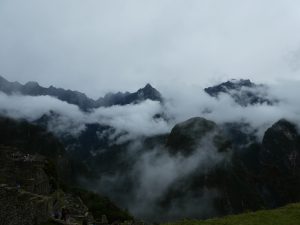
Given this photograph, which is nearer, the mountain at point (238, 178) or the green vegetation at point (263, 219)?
the green vegetation at point (263, 219)

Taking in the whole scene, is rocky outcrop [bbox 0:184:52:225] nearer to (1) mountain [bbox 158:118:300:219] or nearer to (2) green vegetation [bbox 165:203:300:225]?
(2) green vegetation [bbox 165:203:300:225]

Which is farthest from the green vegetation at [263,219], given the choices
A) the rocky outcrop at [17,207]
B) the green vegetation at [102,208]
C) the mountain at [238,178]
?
the mountain at [238,178]

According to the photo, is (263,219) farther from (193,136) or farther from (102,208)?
(193,136)

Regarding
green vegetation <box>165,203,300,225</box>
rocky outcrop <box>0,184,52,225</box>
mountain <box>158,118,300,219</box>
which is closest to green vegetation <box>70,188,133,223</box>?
rocky outcrop <box>0,184,52,225</box>

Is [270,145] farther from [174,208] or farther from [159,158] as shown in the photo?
[174,208]

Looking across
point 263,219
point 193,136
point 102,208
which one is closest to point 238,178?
point 193,136

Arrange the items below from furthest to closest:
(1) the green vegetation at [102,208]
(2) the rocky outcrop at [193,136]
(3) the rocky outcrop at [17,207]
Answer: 1. (2) the rocky outcrop at [193,136]
2. (1) the green vegetation at [102,208]
3. (3) the rocky outcrop at [17,207]

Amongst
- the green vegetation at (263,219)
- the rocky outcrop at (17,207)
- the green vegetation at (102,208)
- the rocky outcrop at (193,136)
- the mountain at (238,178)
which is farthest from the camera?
the rocky outcrop at (193,136)

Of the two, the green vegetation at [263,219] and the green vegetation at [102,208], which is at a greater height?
the green vegetation at [102,208]

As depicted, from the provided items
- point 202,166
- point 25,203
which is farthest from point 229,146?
point 25,203

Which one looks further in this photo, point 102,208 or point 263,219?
point 102,208

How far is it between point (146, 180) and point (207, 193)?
105ft

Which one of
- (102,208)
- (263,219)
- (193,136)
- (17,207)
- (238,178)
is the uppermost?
(193,136)

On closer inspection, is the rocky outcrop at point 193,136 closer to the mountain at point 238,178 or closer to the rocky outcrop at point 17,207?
the mountain at point 238,178
